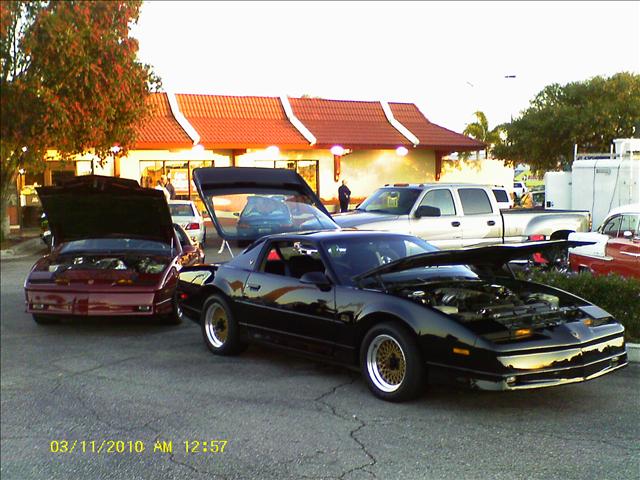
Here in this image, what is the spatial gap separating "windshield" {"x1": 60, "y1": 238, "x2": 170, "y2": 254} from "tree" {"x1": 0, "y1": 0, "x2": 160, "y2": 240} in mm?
9605

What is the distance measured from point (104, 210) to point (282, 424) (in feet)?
16.8

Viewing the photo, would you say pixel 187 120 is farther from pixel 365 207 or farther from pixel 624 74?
pixel 624 74

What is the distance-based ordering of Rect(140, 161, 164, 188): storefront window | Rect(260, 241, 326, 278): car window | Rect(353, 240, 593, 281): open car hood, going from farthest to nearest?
1. Rect(140, 161, 164, 188): storefront window
2. Rect(260, 241, 326, 278): car window
3. Rect(353, 240, 593, 281): open car hood

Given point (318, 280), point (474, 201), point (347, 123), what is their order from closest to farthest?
point (318, 280), point (474, 201), point (347, 123)

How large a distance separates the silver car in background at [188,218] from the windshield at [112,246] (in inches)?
320

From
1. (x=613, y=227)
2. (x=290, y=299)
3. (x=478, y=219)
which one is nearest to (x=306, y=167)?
(x=478, y=219)

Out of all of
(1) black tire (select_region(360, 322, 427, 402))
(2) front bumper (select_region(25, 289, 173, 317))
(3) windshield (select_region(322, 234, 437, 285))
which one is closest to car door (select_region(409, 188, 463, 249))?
(2) front bumper (select_region(25, 289, 173, 317))

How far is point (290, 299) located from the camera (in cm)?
671

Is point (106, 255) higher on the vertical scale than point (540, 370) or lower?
higher

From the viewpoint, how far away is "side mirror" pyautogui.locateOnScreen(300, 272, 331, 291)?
6.40m

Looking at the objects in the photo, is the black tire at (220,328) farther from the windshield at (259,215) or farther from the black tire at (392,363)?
the black tire at (392,363)

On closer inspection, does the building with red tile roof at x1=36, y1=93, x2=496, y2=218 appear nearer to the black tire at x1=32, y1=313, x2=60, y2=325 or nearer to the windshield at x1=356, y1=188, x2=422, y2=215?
the windshield at x1=356, y1=188, x2=422, y2=215

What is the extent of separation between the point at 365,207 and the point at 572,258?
4838 millimetres

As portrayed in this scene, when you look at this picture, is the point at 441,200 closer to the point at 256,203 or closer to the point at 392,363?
the point at 256,203
